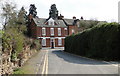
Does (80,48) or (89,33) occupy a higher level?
(89,33)

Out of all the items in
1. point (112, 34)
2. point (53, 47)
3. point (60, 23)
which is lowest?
point (53, 47)

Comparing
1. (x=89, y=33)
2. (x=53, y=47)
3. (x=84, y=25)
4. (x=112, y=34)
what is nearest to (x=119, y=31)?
(x=112, y=34)

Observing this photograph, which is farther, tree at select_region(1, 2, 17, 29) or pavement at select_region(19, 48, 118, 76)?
tree at select_region(1, 2, 17, 29)

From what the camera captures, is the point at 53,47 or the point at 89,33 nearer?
the point at 89,33

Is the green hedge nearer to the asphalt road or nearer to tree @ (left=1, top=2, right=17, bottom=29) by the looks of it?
the asphalt road

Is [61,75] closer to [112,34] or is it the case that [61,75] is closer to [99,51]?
[112,34]

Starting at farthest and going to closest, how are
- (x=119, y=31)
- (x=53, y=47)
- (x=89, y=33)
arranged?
(x=53, y=47) → (x=89, y=33) → (x=119, y=31)

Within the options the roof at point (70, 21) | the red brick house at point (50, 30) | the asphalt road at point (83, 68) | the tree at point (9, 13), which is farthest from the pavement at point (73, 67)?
the roof at point (70, 21)

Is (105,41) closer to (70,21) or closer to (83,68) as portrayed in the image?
(83,68)

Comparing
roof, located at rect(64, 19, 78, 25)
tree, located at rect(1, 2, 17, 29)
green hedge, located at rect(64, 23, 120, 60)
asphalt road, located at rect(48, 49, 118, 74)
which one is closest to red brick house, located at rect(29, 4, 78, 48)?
roof, located at rect(64, 19, 78, 25)

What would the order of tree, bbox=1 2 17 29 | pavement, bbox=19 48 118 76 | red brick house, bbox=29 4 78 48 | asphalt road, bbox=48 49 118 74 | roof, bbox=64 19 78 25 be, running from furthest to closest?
roof, bbox=64 19 78 25 < red brick house, bbox=29 4 78 48 < tree, bbox=1 2 17 29 < pavement, bbox=19 48 118 76 < asphalt road, bbox=48 49 118 74

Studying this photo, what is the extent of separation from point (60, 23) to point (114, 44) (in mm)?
48491

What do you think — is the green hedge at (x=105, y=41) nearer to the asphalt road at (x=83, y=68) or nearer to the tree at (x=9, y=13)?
the asphalt road at (x=83, y=68)

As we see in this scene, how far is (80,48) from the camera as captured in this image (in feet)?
91.9
